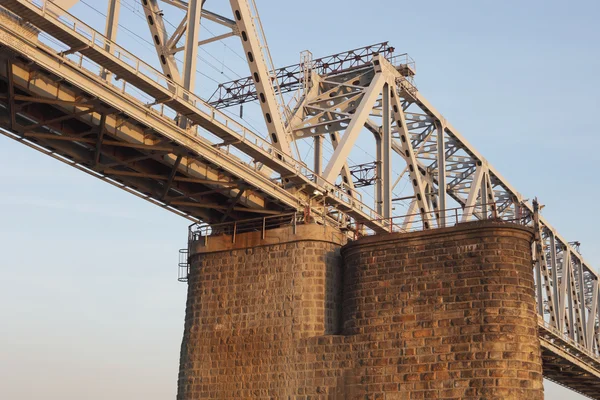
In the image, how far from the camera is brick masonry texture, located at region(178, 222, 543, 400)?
1251 inches

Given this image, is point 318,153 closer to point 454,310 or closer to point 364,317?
point 364,317

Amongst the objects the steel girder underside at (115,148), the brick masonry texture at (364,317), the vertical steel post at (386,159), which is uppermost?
the vertical steel post at (386,159)

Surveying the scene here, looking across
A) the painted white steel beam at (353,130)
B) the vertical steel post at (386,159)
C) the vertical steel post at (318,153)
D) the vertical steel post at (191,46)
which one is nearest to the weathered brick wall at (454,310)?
the painted white steel beam at (353,130)

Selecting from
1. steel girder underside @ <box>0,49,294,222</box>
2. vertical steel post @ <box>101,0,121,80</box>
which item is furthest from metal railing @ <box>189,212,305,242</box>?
vertical steel post @ <box>101,0,121,80</box>

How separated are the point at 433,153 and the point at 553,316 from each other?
2044 centimetres

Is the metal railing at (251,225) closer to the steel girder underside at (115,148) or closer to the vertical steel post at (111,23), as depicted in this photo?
the steel girder underside at (115,148)

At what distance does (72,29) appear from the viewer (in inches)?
1021

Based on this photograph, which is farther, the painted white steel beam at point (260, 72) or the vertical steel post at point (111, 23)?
the painted white steel beam at point (260, 72)

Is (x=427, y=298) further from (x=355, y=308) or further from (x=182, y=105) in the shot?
(x=182, y=105)

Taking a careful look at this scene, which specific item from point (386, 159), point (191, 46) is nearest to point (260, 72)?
point (191, 46)

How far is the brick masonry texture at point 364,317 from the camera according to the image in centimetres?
3177

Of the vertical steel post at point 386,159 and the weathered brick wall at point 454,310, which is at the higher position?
the vertical steel post at point 386,159

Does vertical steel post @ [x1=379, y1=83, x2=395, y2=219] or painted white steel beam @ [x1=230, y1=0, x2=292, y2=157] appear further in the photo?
vertical steel post @ [x1=379, y1=83, x2=395, y2=219]

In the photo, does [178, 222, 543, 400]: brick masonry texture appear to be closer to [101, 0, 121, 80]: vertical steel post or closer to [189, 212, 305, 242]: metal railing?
[189, 212, 305, 242]: metal railing
